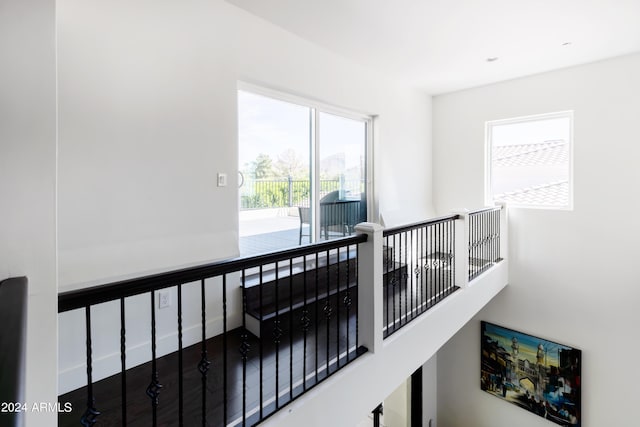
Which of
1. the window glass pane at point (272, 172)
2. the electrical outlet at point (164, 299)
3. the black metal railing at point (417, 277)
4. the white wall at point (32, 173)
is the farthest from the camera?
the window glass pane at point (272, 172)

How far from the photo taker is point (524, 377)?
15.5ft

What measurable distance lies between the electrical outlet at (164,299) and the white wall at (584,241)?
14.6ft

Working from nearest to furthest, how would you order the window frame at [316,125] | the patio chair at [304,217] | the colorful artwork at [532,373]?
1. the window frame at [316,125]
2. the patio chair at [304,217]
3. the colorful artwork at [532,373]

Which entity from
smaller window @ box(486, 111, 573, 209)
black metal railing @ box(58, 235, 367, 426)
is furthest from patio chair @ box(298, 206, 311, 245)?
smaller window @ box(486, 111, 573, 209)

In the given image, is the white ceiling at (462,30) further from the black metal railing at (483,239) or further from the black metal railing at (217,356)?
the black metal railing at (217,356)

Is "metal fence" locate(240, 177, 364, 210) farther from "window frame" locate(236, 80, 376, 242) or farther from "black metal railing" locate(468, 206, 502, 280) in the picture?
"black metal railing" locate(468, 206, 502, 280)

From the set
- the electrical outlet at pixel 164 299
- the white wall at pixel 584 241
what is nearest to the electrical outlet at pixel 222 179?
the electrical outlet at pixel 164 299

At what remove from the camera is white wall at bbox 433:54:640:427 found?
3.91 m

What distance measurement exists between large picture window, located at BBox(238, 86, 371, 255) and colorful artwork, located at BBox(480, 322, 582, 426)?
2829 millimetres

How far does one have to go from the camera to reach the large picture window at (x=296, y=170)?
3.08 m

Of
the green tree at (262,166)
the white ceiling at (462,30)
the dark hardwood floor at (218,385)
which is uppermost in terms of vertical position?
the white ceiling at (462,30)

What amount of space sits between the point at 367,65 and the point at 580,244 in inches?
138

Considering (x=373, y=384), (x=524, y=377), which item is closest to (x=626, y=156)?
(x=524, y=377)

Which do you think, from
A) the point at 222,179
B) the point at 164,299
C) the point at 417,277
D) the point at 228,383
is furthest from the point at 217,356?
the point at 417,277
